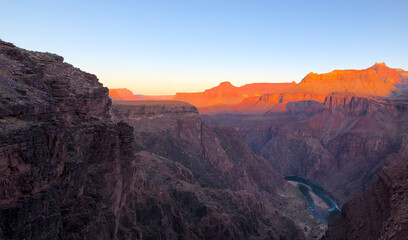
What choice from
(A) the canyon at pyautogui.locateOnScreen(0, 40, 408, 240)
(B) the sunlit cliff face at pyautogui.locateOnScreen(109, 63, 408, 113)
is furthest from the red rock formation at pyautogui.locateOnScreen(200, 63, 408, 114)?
(A) the canyon at pyautogui.locateOnScreen(0, 40, 408, 240)

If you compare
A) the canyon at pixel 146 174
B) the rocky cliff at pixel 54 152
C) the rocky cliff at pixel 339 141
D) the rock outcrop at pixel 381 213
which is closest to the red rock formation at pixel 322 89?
the rocky cliff at pixel 339 141

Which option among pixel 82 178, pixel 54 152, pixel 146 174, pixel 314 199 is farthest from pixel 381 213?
pixel 314 199

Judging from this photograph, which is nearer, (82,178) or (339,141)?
(82,178)

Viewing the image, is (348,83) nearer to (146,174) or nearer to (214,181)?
(214,181)

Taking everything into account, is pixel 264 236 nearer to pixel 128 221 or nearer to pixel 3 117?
pixel 128 221

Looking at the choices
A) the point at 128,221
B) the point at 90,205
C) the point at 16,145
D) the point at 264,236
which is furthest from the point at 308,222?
the point at 16,145

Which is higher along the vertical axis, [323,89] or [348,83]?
[348,83]
